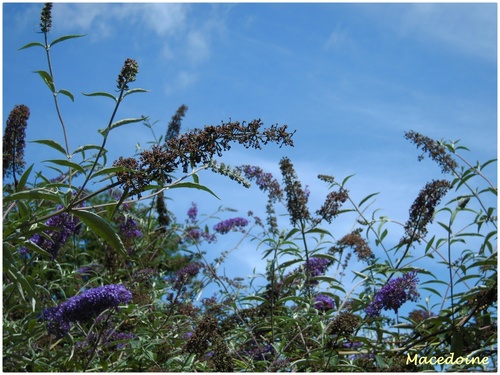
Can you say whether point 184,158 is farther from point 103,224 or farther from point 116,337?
point 116,337

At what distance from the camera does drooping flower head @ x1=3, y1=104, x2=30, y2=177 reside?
4230 millimetres

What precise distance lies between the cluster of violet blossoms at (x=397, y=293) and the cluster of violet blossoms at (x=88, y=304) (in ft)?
4.47

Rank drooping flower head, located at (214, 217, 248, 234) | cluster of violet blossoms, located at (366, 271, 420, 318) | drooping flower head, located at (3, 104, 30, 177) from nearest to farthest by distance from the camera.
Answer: cluster of violet blossoms, located at (366, 271, 420, 318) → drooping flower head, located at (3, 104, 30, 177) → drooping flower head, located at (214, 217, 248, 234)

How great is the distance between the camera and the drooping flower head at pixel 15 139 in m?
4.23

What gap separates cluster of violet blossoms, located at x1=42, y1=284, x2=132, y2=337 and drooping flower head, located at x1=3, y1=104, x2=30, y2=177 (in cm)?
128

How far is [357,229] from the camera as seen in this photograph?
15.1 feet

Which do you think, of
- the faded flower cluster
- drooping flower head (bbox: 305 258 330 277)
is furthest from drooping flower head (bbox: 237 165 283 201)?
the faded flower cluster

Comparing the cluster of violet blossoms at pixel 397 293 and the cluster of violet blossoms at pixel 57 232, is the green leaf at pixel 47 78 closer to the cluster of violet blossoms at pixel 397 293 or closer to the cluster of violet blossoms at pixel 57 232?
the cluster of violet blossoms at pixel 57 232

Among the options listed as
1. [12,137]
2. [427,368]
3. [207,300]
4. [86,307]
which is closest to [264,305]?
[207,300]

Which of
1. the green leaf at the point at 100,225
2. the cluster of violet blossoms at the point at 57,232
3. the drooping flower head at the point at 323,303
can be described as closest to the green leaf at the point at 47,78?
the cluster of violet blossoms at the point at 57,232

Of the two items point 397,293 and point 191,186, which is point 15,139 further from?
point 397,293

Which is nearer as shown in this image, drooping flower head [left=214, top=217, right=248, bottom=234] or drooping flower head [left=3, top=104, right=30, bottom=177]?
drooping flower head [left=3, top=104, right=30, bottom=177]

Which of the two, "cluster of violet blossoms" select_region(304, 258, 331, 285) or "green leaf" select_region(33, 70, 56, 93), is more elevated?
"green leaf" select_region(33, 70, 56, 93)

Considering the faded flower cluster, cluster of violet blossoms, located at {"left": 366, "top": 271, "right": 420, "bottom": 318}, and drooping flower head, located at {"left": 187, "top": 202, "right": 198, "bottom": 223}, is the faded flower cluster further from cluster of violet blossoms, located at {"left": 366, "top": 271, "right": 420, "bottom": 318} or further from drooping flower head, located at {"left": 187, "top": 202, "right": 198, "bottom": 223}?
drooping flower head, located at {"left": 187, "top": 202, "right": 198, "bottom": 223}
